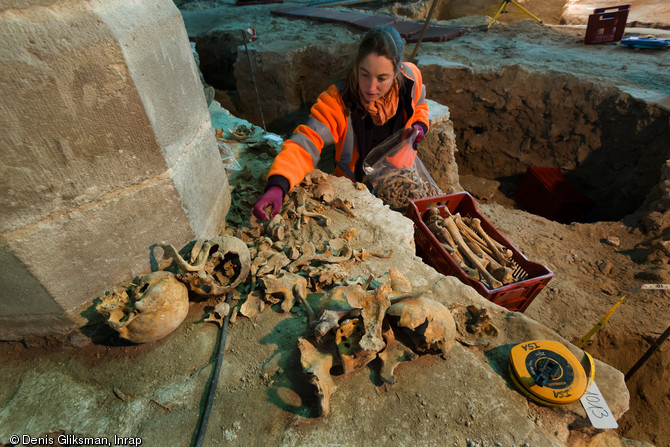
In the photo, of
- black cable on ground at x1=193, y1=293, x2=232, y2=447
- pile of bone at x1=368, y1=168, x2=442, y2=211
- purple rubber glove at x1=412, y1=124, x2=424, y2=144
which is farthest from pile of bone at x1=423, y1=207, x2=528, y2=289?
black cable on ground at x1=193, y1=293, x2=232, y2=447

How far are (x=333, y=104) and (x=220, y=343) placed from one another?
195cm

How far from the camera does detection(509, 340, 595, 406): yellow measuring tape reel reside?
1.43m

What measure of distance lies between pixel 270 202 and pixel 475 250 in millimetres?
1813

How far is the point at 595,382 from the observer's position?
158cm

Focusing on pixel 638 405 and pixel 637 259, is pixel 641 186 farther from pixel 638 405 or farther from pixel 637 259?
pixel 638 405

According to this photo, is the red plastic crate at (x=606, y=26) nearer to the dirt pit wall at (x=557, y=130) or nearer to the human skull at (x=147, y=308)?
the dirt pit wall at (x=557, y=130)

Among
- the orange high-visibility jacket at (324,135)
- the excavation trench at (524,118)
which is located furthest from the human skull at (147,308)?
the excavation trench at (524,118)

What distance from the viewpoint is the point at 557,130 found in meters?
5.15

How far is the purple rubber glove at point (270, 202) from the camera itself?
87.6 inches

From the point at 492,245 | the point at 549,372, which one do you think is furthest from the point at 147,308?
the point at 492,245

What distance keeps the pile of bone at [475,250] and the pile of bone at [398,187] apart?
0.77ft

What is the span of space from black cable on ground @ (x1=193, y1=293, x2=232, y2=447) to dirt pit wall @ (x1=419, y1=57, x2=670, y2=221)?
16.4 feet

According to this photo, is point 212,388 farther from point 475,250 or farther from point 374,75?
point 475,250

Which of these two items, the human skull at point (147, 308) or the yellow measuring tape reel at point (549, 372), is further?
the human skull at point (147, 308)
